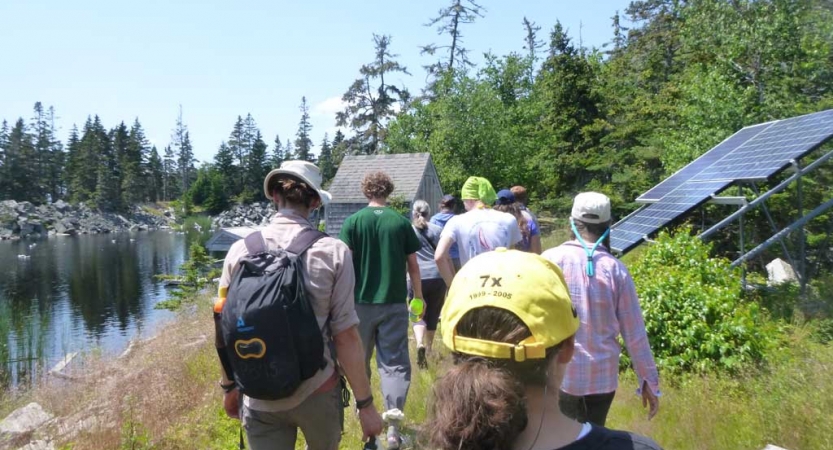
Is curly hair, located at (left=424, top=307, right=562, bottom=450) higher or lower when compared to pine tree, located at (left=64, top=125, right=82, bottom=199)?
lower

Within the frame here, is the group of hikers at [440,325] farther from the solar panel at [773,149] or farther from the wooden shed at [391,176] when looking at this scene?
the wooden shed at [391,176]

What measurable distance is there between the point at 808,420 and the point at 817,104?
11.2 metres

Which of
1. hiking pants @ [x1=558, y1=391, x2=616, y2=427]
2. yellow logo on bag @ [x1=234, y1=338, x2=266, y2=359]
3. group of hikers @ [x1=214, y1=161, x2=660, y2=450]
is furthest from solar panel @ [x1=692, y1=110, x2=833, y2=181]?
yellow logo on bag @ [x1=234, y1=338, x2=266, y2=359]

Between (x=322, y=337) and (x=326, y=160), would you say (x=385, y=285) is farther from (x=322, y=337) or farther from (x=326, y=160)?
(x=326, y=160)

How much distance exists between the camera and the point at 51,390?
449 inches

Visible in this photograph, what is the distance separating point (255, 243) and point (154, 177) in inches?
4589

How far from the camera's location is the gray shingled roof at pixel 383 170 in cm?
2280

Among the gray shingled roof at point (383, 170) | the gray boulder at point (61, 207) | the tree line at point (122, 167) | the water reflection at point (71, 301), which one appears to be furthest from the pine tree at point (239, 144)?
the gray shingled roof at point (383, 170)

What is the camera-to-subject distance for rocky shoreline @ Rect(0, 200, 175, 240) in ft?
244

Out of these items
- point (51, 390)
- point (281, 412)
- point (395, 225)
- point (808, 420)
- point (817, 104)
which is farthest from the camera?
point (817, 104)

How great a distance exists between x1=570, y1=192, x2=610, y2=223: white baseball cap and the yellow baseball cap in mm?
1705

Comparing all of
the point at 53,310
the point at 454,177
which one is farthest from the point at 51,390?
the point at 454,177

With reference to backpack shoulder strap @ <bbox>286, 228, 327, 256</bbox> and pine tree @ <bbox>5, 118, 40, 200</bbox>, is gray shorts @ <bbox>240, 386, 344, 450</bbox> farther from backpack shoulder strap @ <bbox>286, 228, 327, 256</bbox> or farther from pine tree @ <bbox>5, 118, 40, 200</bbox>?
pine tree @ <bbox>5, 118, 40, 200</bbox>

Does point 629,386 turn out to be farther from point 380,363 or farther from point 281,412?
point 281,412
